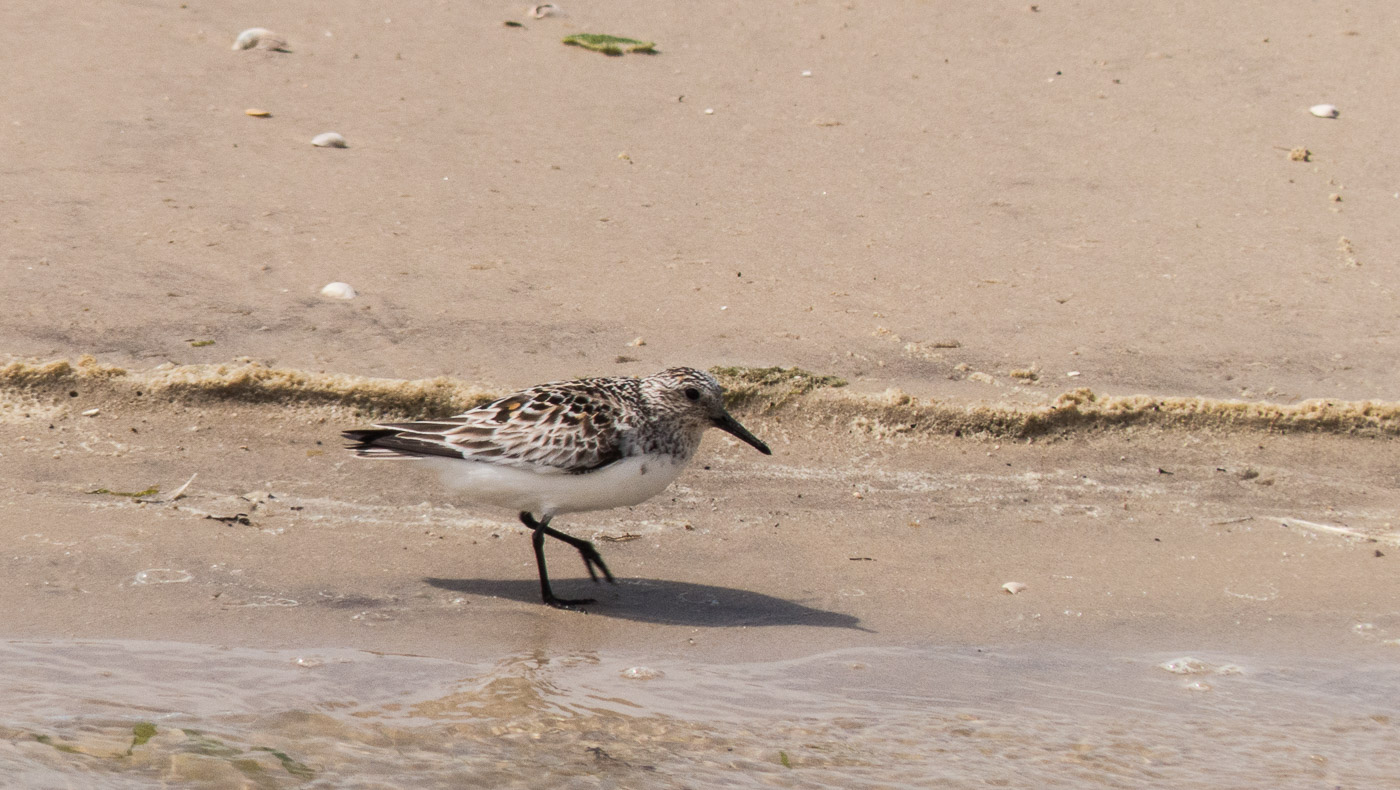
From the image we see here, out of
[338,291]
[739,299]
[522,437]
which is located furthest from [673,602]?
[338,291]

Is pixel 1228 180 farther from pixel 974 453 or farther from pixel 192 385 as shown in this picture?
pixel 192 385

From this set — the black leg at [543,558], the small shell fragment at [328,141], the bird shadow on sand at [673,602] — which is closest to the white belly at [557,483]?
the black leg at [543,558]

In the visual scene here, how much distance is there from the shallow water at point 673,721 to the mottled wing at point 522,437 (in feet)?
2.86

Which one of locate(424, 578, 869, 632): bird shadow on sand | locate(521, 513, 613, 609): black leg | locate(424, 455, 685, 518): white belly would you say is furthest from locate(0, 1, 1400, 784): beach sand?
locate(424, 455, 685, 518): white belly

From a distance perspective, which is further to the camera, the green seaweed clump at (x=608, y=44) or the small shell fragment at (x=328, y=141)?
the green seaweed clump at (x=608, y=44)

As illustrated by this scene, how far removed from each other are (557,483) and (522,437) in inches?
9.1

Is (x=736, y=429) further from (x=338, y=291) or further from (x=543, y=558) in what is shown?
(x=338, y=291)

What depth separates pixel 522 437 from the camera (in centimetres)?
576

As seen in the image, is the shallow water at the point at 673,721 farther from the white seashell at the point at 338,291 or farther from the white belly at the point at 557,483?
the white seashell at the point at 338,291

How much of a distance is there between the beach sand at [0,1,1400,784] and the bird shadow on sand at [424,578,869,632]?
22 mm

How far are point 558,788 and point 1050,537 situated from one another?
8.95ft

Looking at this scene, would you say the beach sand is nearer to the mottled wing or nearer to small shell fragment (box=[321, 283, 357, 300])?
small shell fragment (box=[321, 283, 357, 300])

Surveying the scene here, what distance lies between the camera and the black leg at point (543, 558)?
5.66 metres

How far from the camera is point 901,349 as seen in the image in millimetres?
7441
